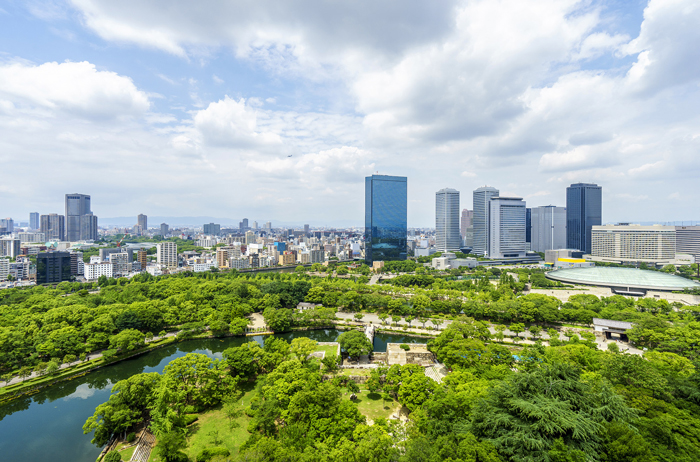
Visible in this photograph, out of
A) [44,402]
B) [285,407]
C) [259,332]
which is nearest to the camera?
[285,407]

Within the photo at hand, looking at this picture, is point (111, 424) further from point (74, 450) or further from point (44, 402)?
point (44, 402)

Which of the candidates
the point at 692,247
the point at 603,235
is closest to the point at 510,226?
the point at 603,235

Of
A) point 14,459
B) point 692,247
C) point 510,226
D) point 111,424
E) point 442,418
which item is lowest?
point 14,459

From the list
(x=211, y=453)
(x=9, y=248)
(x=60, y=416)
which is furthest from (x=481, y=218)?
(x=9, y=248)

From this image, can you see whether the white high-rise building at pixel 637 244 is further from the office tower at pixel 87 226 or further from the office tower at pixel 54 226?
the office tower at pixel 54 226

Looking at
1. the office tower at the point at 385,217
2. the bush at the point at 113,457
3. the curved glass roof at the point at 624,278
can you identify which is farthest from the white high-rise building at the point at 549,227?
the bush at the point at 113,457

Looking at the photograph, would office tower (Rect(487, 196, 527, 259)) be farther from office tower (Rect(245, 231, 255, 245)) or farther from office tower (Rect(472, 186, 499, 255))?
office tower (Rect(245, 231, 255, 245))

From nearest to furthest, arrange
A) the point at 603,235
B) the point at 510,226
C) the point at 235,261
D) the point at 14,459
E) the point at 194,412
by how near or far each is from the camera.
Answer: the point at 14,459
the point at 194,412
the point at 603,235
the point at 235,261
the point at 510,226

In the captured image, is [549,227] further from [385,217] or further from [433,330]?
[433,330]
